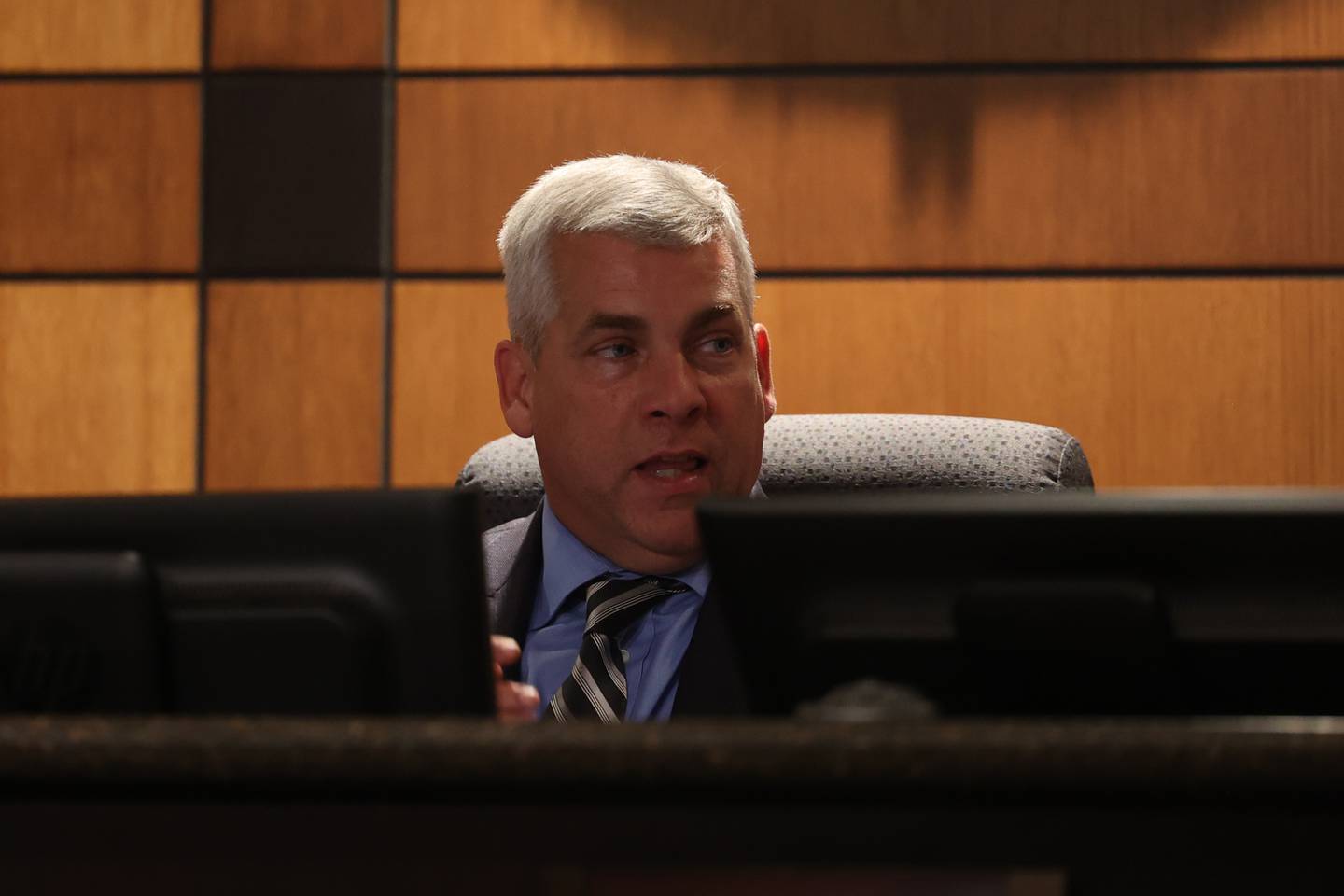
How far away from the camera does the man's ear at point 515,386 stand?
158 cm

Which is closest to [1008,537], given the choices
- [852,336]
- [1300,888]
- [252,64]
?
[1300,888]

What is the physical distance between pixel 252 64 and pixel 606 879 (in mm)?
2314

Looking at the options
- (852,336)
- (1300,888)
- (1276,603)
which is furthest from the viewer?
(852,336)

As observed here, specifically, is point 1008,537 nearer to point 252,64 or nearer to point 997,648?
point 997,648

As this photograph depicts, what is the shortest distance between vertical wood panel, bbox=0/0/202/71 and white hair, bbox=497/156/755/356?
1376 millimetres

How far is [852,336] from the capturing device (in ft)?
8.17

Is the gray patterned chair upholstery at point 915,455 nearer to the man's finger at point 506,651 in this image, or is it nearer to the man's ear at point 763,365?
the man's ear at point 763,365

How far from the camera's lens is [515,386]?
1590 mm

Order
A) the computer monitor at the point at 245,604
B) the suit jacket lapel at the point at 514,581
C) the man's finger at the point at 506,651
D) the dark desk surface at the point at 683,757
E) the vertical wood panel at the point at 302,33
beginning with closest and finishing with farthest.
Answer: the dark desk surface at the point at 683,757 < the computer monitor at the point at 245,604 < the man's finger at the point at 506,651 < the suit jacket lapel at the point at 514,581 < the vertical wood panel at the point at 302,33

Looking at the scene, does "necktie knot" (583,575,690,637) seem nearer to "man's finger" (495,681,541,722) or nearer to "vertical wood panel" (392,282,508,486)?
"man's finger" (495,681,541,722)

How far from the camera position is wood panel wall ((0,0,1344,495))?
2.42m

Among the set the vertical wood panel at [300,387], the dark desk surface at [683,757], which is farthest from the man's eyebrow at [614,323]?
the vertical wood panel at [300,387]

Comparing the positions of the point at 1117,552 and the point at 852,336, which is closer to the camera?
the point at 1117,552

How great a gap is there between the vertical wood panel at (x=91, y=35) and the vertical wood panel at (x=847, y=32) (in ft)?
1.51
